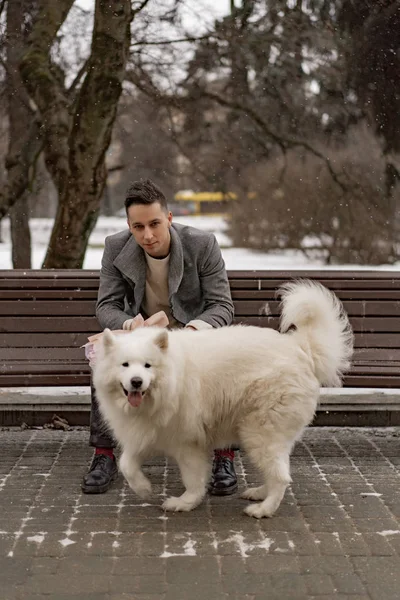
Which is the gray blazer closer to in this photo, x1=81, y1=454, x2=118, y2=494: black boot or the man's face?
the man's face

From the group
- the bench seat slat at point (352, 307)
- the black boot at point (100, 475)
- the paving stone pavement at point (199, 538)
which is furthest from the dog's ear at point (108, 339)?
the bench seat slat at point (352, 307)

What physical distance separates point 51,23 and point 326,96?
13.2ft

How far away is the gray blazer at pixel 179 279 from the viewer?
5043 millimetres

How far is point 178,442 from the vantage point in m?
4.48

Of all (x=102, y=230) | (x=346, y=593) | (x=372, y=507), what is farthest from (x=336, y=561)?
(x=102, y=230)

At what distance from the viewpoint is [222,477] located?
499 cm

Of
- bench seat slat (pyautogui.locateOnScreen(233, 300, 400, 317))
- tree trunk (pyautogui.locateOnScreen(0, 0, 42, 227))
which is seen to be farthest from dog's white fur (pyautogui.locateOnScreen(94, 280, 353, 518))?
tree trunk (pyautogui.locateOnScreen(0, 0, 42, 227))

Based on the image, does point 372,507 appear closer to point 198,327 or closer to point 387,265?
point 198,327

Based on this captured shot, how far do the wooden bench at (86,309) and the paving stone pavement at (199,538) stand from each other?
78 centimetres

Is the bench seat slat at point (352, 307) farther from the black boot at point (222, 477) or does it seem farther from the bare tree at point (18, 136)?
the bare tree at point (18, 136)

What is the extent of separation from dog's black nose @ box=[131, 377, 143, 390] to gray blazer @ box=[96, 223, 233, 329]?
0.93 meters

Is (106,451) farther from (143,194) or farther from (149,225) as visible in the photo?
(143,194)

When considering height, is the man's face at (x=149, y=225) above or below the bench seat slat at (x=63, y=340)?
above

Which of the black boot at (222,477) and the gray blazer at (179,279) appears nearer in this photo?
the black boot at (222,477)
